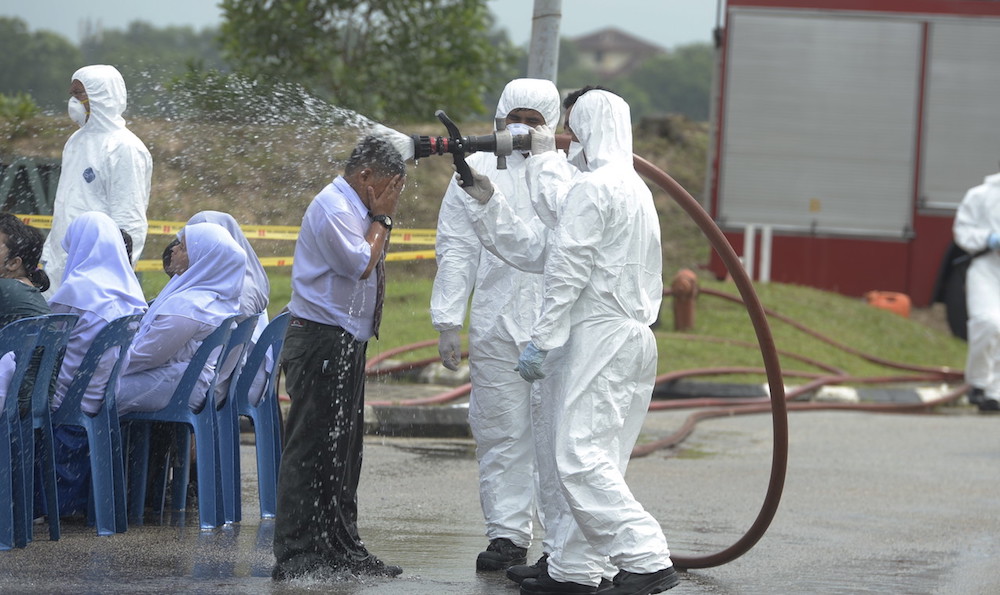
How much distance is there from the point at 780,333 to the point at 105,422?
32.5ft

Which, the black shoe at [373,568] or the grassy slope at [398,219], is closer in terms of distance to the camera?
the black shoe at [373,568]

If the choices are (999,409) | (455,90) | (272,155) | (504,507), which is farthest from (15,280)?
(455,90)

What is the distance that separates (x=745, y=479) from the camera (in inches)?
366

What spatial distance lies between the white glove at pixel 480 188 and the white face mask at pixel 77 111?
12.8 ft

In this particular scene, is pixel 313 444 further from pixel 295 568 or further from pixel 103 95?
pixel 103 95

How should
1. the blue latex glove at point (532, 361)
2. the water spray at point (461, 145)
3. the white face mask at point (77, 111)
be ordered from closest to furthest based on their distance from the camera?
the blue latex glove at point (532, 361), the water spray at point (461, 145), the white face mask at point (77, 111)

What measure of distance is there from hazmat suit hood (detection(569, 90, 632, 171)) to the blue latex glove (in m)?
0.76

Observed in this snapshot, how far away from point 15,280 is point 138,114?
292cm

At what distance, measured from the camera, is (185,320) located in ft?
22.1

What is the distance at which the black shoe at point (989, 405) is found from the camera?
43.7 ft

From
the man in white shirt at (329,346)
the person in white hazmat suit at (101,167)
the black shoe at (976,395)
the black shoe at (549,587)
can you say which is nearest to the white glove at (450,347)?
the man in white shirt at (329,346)

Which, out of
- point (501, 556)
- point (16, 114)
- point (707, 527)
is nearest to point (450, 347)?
point (501, 556)

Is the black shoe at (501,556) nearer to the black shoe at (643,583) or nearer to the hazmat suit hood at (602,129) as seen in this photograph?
the black shoe at (643,583)

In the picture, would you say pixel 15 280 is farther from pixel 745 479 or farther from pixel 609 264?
pixel 745 479
